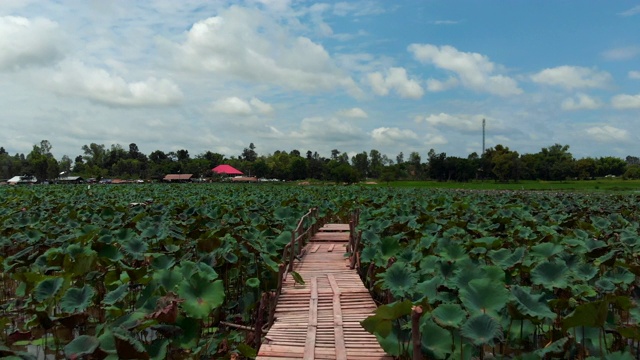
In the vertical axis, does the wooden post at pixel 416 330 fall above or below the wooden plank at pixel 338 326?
above

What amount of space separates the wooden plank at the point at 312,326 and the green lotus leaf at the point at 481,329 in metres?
1.50

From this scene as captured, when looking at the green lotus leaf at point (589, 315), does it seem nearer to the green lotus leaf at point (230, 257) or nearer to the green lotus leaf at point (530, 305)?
the green lotus leaf at point (530, 305)

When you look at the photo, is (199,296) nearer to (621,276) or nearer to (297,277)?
(297,277)

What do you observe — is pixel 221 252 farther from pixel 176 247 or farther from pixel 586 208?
pixel 586 208

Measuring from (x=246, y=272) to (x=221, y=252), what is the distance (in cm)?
90

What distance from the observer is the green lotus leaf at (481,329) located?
3566 millimetres

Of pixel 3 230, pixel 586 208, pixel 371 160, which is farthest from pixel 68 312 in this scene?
pixel 371 160

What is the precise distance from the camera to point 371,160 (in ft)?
345

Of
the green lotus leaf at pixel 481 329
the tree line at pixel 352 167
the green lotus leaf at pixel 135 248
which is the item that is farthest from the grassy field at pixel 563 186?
the green lotus leaf at pixel 481 329

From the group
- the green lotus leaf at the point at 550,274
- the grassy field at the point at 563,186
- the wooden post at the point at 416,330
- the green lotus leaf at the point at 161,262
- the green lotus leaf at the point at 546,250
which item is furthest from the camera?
the grassy field at the point at 563,186

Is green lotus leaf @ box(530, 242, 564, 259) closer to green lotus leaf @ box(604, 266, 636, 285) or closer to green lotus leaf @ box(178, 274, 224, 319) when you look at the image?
green lotus leaf @ box(604, 266, 636, 285)

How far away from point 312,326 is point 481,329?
81.9 inches

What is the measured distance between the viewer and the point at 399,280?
204 inches

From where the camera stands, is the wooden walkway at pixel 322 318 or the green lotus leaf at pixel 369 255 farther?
the green lotus leaf at pixel 369 255
